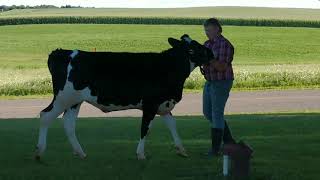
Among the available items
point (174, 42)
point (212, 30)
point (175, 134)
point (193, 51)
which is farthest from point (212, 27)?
point (175, 134)

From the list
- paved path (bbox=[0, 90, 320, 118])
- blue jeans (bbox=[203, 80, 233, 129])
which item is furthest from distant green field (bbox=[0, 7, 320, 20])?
blue jeans (bbox=[203, 80, 233, 129])

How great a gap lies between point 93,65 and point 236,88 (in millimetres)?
24232

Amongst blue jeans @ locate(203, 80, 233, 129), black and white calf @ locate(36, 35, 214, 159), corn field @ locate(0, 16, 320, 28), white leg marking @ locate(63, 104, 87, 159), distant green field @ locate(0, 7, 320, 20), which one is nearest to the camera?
black and white calf @ locate(36, 35, 214, 159)

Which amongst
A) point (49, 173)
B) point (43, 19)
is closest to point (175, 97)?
point (49, 173)

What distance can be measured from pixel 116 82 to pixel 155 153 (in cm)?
156

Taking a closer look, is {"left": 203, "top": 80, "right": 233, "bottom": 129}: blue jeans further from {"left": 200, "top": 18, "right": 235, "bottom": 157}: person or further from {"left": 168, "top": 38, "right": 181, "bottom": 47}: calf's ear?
{"left": 168, "top": 38, "right": 181, "bottom": 47}: calf's ear

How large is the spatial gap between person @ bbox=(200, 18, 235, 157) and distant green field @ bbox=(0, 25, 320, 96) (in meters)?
22.6

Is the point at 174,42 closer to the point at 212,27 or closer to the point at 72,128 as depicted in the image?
the point at 212,27

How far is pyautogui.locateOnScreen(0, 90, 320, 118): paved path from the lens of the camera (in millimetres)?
25453

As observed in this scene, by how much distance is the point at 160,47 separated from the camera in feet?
210

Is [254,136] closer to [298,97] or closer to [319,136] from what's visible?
[319,136]

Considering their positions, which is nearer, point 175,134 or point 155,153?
point 175,134

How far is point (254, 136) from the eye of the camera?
50.2 feet

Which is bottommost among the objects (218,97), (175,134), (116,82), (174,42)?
(175,134)
